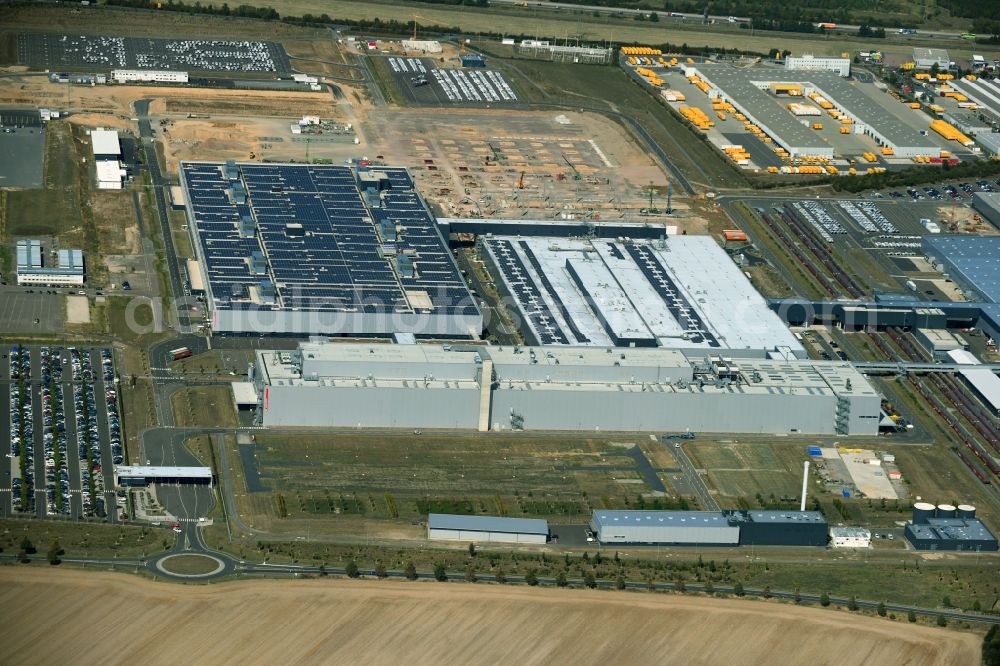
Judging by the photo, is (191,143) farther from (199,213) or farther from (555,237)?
(555,237)

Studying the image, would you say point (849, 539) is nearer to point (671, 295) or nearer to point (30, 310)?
point (671, 295)

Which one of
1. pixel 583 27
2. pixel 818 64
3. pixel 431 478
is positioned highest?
pixel 583 27

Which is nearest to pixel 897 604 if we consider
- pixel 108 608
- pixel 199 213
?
pixel 108 608

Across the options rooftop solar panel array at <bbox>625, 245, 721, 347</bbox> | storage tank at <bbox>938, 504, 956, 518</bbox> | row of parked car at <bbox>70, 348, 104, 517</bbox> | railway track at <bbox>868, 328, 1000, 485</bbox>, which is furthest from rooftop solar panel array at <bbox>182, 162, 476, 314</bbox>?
storage tank at <bbox>938, 504, 956, 518</bbox>

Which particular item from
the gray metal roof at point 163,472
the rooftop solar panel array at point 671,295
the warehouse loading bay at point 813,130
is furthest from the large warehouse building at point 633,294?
the warehouse loading bay at point 813,130

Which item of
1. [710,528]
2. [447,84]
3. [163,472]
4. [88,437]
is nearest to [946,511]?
[710,528]

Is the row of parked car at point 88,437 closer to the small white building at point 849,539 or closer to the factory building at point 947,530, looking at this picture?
the small white building at point 849,539

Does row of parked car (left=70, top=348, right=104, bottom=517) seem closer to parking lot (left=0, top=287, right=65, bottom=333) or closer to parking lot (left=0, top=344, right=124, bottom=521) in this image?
parking lot (left=0, top=344, right=124, bottom=521)
